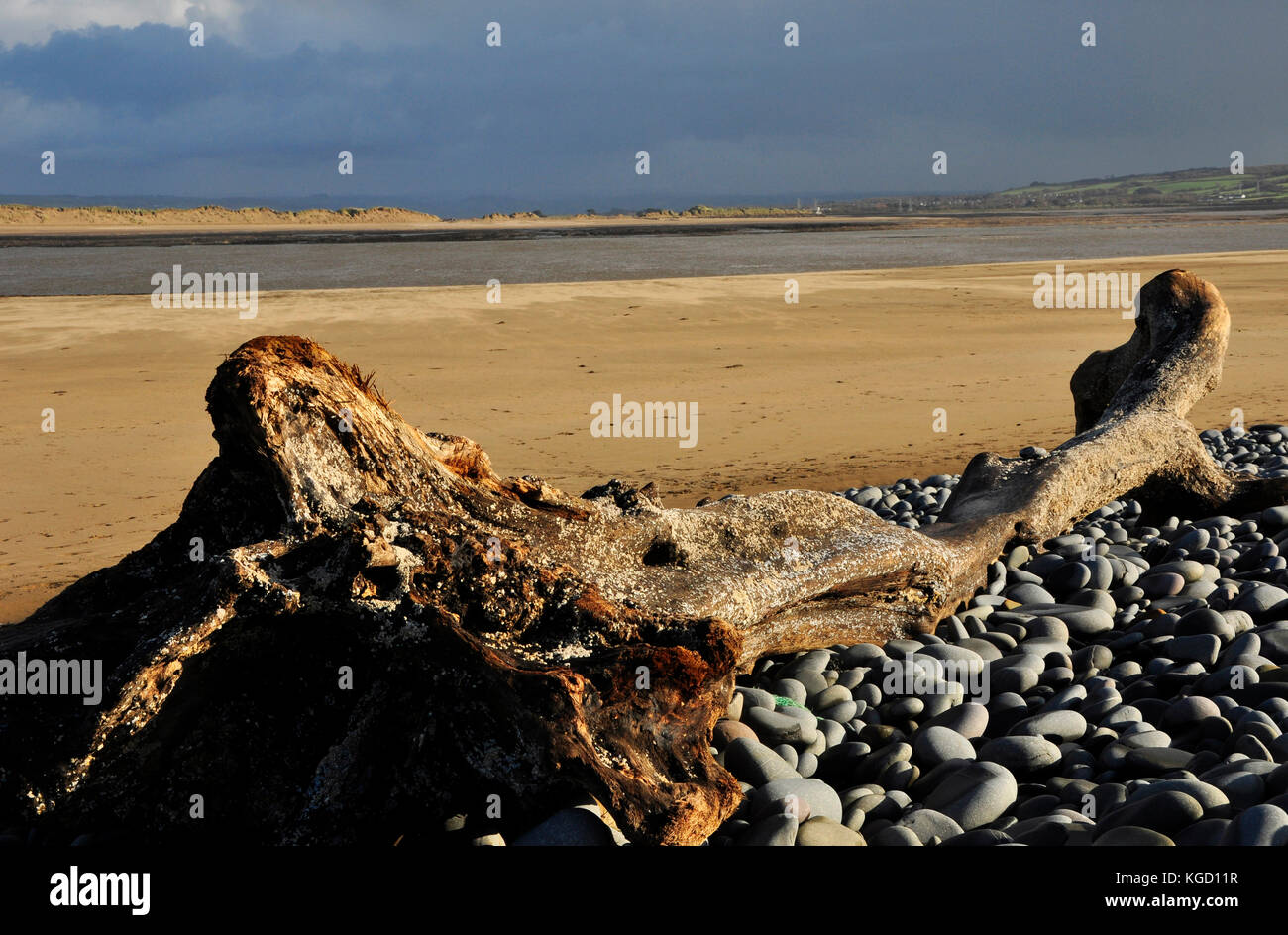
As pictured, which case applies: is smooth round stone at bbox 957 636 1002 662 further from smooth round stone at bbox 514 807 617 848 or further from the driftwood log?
smooth round stone at bbox 514 807 617 848

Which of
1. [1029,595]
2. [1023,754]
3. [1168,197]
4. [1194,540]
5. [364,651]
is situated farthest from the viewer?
[1168,197]

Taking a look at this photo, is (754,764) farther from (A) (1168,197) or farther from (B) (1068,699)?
(A) (1168,197)

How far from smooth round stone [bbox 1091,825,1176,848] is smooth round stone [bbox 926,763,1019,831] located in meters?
0.41

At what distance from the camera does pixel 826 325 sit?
54.8 ft

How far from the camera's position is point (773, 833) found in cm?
315

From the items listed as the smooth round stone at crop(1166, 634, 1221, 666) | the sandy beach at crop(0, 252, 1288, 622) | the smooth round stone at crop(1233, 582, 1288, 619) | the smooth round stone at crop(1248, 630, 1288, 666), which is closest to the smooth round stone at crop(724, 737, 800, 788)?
the smooth round stone at crop(1166, 634, 1221, 666)

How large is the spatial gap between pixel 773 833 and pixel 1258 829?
135 centimetres

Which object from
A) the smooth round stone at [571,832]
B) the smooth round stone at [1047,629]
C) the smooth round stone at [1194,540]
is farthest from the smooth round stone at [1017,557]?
the smooth round stone at [571,832]

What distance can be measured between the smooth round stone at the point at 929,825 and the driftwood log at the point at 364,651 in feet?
1.88

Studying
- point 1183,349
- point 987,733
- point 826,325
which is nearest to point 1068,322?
point 826,325

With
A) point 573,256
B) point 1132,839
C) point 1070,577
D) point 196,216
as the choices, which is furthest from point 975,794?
point 196,216
